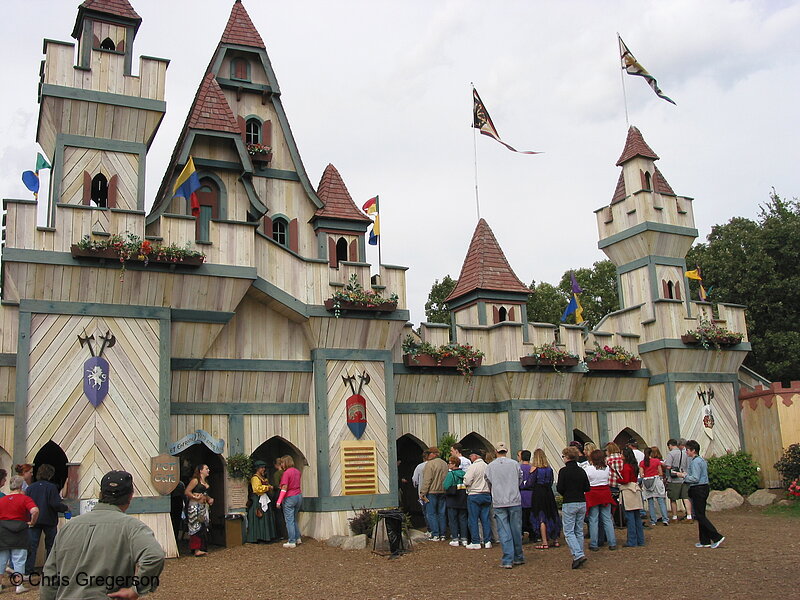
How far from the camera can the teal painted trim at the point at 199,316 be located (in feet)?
50.8

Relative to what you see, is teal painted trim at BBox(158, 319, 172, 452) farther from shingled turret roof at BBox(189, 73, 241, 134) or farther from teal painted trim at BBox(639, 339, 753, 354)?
teal painted trim at BBox(639, 339, 753, 354)

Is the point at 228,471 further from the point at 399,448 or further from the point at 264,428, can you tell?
the point at 399,448

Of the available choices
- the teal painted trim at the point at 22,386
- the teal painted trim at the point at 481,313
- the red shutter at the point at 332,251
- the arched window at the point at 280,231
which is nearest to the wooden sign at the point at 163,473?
the teal painted trim at the point at 22,386

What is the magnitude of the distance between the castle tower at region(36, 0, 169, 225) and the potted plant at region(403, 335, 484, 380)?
6.79 metres

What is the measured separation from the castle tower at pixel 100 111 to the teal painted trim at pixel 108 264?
86 cm

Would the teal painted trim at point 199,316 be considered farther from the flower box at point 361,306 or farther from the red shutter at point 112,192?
the red shutter at point 112,192

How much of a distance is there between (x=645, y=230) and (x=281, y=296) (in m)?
10.5

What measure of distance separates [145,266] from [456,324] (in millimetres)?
8853

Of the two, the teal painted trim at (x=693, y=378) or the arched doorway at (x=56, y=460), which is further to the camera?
the teal painted trim at (x=693, y=378)

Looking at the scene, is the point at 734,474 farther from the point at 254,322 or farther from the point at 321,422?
the point at 254,322

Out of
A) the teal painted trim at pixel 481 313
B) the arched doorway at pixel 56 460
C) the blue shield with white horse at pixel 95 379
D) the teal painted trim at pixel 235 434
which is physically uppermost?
the teal painted trim at pixel 481 313

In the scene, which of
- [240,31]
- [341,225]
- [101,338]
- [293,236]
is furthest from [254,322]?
[240,31]

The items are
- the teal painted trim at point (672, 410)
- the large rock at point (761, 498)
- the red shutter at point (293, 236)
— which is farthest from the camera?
the teal painted trim at point (672, 410)

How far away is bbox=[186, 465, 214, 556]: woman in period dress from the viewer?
1420 centimetres
